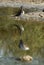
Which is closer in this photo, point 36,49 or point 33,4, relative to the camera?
point 36,49

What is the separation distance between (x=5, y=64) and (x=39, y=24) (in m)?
8.74

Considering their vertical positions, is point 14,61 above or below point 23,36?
below

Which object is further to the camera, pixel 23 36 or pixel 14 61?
pixel 23 36

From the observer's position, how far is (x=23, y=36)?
1517 centimetres

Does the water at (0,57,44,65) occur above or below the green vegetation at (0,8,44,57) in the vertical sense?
below

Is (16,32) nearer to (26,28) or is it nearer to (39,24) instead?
(26,28)

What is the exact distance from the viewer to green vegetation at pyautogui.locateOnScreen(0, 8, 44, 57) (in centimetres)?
1241

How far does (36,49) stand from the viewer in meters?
12.6

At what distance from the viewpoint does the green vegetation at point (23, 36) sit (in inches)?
488

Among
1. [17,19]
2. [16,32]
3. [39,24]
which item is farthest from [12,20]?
[16,32]

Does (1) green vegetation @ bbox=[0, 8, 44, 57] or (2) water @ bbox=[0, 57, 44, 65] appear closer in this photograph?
(2) water @ bbox=[0, 57, 44, 65]

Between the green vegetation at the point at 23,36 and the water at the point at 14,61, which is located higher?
the green vegetation at the point at 23,36

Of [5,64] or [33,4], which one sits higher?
[33,4]

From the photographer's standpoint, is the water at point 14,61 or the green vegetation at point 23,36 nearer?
the water at point 14,61
